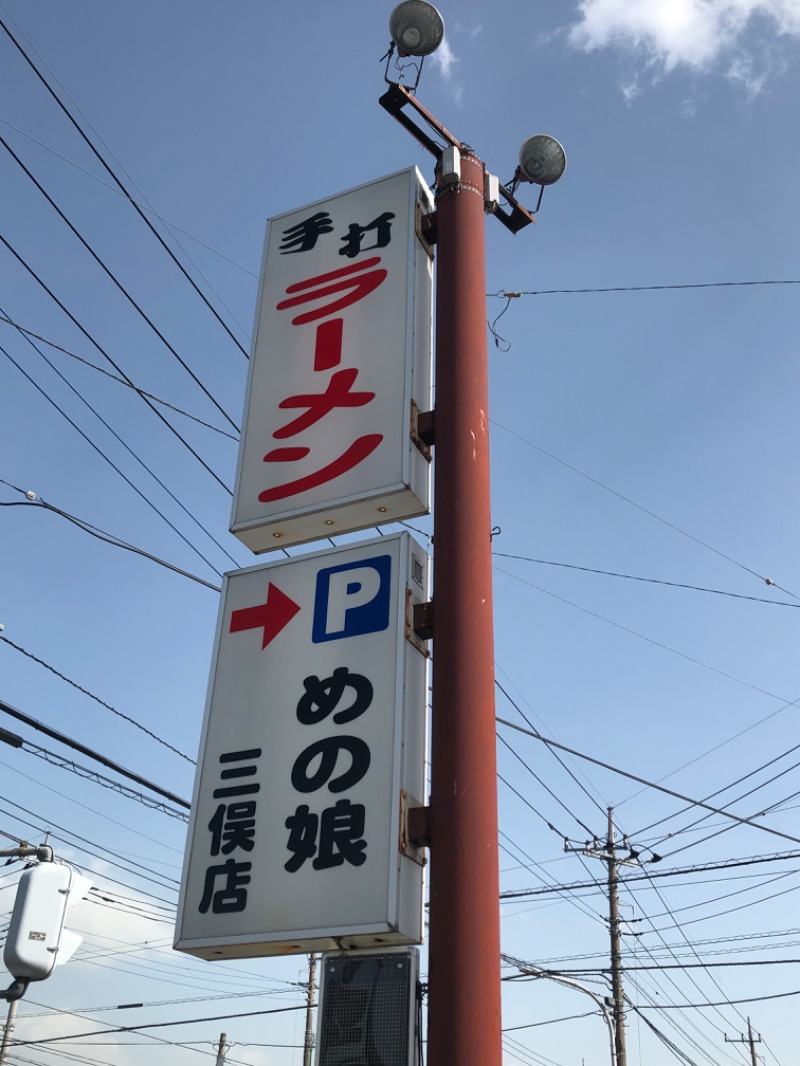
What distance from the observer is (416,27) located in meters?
6.87

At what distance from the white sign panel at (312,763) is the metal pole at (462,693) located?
0.59ft

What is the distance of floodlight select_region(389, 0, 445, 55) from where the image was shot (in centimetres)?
685

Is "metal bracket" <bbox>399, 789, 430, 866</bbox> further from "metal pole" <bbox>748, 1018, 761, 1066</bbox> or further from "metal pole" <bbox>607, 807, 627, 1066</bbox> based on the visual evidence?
"metal pole" <bbox>748, 1018, 761, 1066</bbox>

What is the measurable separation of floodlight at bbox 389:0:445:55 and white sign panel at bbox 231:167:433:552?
897 mm

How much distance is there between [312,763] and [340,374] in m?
2.45

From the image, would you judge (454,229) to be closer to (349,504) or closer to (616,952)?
(349,504)

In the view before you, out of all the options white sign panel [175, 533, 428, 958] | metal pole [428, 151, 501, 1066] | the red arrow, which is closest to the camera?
metal pole [428, 151, 501, 1066]

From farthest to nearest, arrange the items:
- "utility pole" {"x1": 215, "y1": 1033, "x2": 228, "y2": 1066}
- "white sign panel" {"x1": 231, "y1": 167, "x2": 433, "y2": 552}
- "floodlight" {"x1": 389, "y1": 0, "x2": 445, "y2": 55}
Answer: "utility pole" {"x1": 215, "y1": 1033, "x2": 228, "y2": 1066}, "floodlight" {"x1": 389, "y1": 0, "x2": 445, "y2": 55}, "white sign panel" {"x1": 231, "y1": 167, "x2": 433, "y2": 552}

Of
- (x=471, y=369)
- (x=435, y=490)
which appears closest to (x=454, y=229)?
(x=471, y=369)

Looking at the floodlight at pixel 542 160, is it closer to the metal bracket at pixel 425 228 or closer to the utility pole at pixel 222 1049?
the metal bracket at pixel 425 228

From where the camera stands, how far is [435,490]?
5.41 m

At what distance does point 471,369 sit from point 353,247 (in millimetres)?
1490

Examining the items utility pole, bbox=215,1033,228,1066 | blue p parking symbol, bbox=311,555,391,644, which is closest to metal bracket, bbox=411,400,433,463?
blue p parking symbol, bbox=311,555,391,644

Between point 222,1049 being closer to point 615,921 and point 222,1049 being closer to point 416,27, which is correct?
point 615,921
